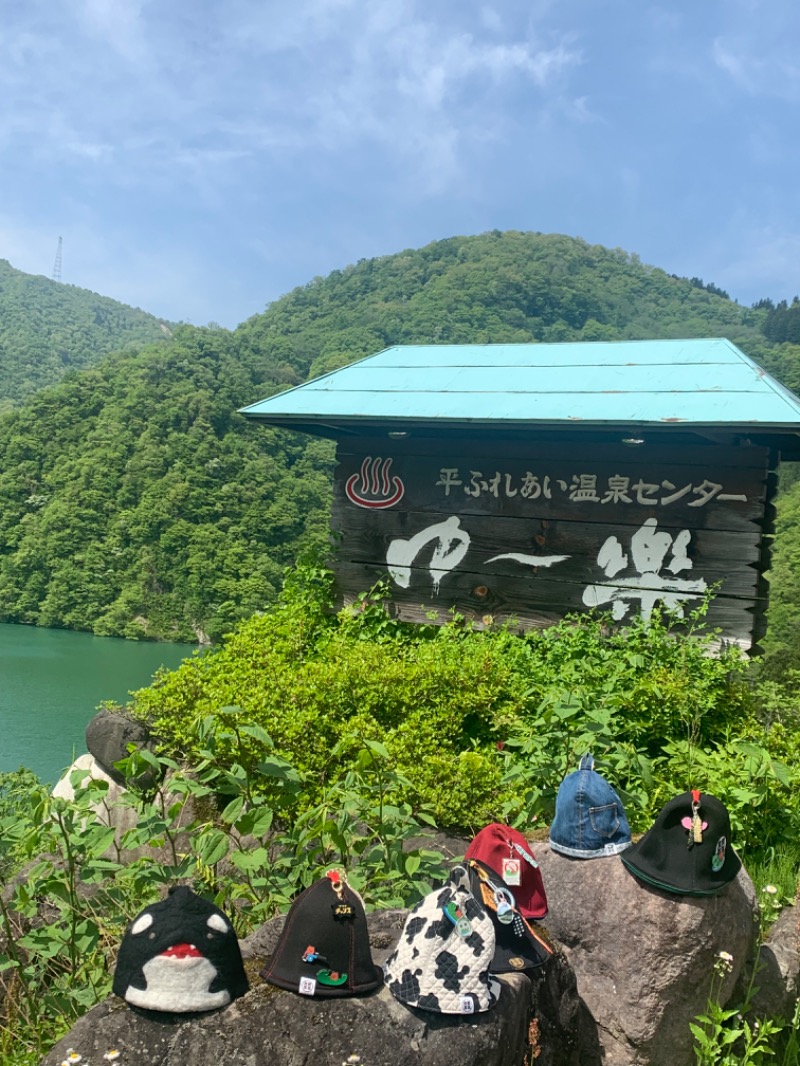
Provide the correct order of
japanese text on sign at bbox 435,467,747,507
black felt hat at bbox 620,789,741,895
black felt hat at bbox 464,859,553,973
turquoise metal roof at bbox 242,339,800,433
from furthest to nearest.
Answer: japanese text on sign at bbox 435,467,747,507 → turquoise metal roof at bbox 242,339,800,433 → black felt hat at bbox 620,789,741,895 → black felt hat at bbox 464,859,553,973

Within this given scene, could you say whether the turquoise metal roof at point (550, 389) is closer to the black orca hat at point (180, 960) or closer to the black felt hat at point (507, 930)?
the black felt hat at point (507, 930)

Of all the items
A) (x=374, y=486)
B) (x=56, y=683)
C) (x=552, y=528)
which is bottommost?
(x=56, y=683)

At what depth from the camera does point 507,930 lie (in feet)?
6.87

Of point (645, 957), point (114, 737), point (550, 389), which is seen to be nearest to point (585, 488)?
point (550, 389)

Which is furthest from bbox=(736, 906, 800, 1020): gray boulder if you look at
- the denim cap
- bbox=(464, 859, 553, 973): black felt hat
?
bbox=(464, 859, 553, 973): black felt hat

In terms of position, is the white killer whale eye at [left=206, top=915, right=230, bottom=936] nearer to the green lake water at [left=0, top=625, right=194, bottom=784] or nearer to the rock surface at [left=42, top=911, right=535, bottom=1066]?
the rock surface at [left=42, top=911, right=535, bottom=1066]

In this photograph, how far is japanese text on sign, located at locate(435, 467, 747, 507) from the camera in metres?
5.34

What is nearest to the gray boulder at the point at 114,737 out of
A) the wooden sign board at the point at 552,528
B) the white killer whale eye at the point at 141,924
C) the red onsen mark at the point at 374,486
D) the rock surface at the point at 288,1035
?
the wooden sign board at the point at 552,528

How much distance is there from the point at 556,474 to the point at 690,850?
361cm

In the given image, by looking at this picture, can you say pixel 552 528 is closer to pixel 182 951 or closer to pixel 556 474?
pixel 556 474

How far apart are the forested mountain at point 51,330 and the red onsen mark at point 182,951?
6999 cm

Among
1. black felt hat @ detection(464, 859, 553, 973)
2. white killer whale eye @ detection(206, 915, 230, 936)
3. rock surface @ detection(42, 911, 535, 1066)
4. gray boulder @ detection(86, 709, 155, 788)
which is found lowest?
gray boulder @ detection(86, 709, 155, 788)

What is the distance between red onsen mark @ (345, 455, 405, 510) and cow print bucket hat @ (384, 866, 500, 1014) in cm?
452

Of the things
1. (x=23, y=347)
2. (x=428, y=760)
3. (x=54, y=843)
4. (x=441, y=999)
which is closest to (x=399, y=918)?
(x=441, y=999)
